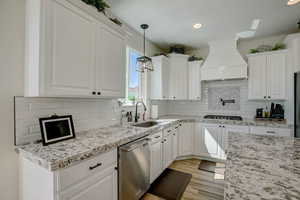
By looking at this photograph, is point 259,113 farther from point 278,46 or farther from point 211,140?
point 278,46

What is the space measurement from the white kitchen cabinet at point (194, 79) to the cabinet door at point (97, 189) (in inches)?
108

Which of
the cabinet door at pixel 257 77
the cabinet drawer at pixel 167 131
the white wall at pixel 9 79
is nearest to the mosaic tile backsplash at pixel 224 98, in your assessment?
the cabinet door at pixel 257 77

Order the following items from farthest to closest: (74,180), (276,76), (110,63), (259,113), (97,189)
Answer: (259,113), (276,76), (110,63), (97,189), (74,180)

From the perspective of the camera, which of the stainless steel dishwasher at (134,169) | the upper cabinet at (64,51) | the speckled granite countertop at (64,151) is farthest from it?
the stainless steel dishwasher at (134,169)

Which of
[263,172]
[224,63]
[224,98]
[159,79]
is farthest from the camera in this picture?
[224,98]

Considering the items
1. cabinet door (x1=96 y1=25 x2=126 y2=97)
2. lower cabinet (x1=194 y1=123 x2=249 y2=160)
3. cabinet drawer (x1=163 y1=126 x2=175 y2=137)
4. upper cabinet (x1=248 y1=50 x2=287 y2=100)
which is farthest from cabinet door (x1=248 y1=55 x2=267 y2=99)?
cabinet door (x1=96 y1=25 x2=126 y2=97)

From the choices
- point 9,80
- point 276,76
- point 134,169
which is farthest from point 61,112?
point 276,76

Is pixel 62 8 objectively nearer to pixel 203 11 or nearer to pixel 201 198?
pixel 203 11

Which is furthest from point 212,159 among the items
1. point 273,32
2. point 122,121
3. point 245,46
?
point 273,32

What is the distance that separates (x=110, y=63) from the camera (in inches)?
75.1

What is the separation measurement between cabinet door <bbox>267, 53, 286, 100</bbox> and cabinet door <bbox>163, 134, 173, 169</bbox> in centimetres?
221

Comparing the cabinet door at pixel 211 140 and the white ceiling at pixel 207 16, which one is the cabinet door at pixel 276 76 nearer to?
the white ceiling at pixel 207 16

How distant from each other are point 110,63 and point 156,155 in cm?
156

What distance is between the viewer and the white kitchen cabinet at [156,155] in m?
2.24
